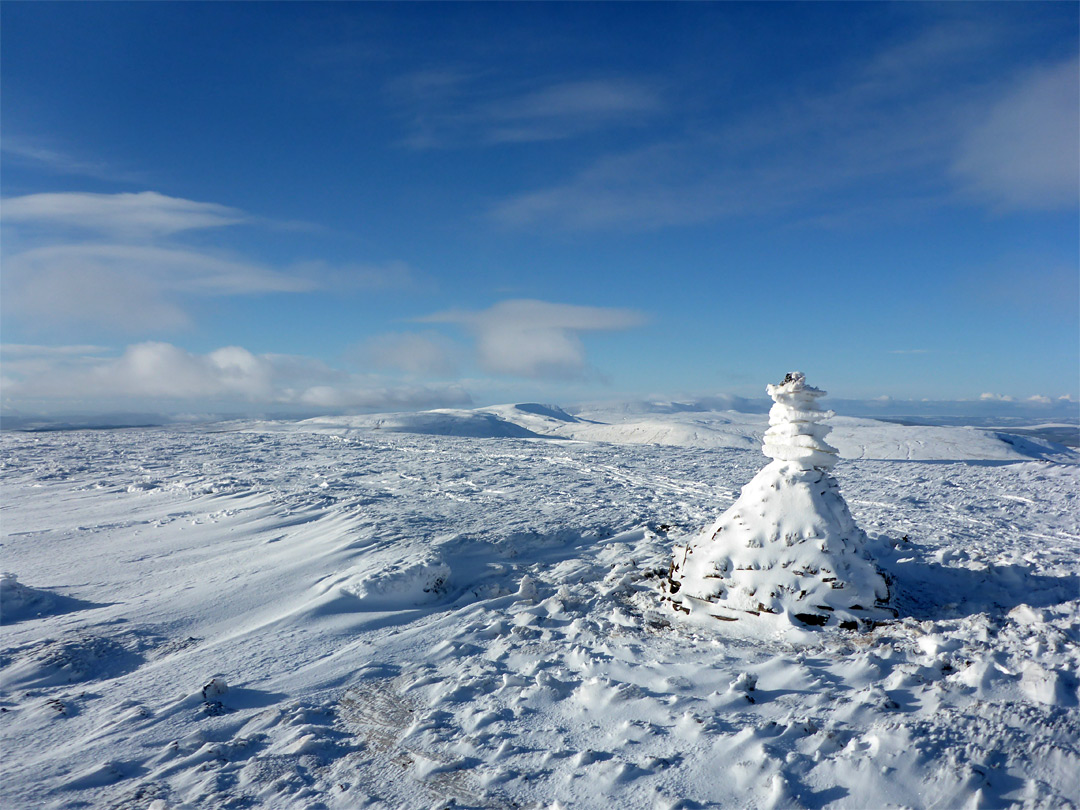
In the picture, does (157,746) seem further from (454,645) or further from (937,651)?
(937,651)

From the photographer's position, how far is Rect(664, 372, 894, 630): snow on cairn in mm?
5516

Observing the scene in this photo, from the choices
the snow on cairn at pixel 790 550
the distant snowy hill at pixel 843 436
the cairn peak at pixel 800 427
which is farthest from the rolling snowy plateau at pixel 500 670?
the distant snowy hill at pixel 843 436

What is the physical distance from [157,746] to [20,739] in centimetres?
99

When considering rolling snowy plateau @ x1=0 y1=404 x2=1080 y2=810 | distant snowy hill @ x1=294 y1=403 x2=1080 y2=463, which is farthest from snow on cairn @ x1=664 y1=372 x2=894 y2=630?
distant snowy hill @ x1=294 y1=403 x2=1080 y2=463

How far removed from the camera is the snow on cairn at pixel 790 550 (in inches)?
217

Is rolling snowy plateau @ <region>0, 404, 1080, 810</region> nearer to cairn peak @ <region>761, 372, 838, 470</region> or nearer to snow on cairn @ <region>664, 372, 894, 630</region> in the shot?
snow on cairn @ <region>664, 372, 894, 630</region>

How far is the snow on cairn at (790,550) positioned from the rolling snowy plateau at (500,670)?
23cm

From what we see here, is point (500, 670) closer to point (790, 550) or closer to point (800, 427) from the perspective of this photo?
point (790, 550)

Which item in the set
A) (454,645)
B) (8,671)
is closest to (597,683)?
(454,645)

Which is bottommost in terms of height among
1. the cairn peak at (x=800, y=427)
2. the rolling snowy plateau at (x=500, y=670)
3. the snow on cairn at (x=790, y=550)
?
the rolling snowy plateau at (x=500, y=670)

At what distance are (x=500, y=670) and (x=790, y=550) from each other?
306 centimetres

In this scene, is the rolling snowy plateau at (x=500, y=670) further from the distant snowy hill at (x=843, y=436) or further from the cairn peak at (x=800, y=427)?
the distant snowy hill at (x=843, y=436)

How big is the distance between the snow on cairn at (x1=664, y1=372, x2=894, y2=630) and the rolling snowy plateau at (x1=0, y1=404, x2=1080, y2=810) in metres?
0.23

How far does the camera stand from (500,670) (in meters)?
4.88
